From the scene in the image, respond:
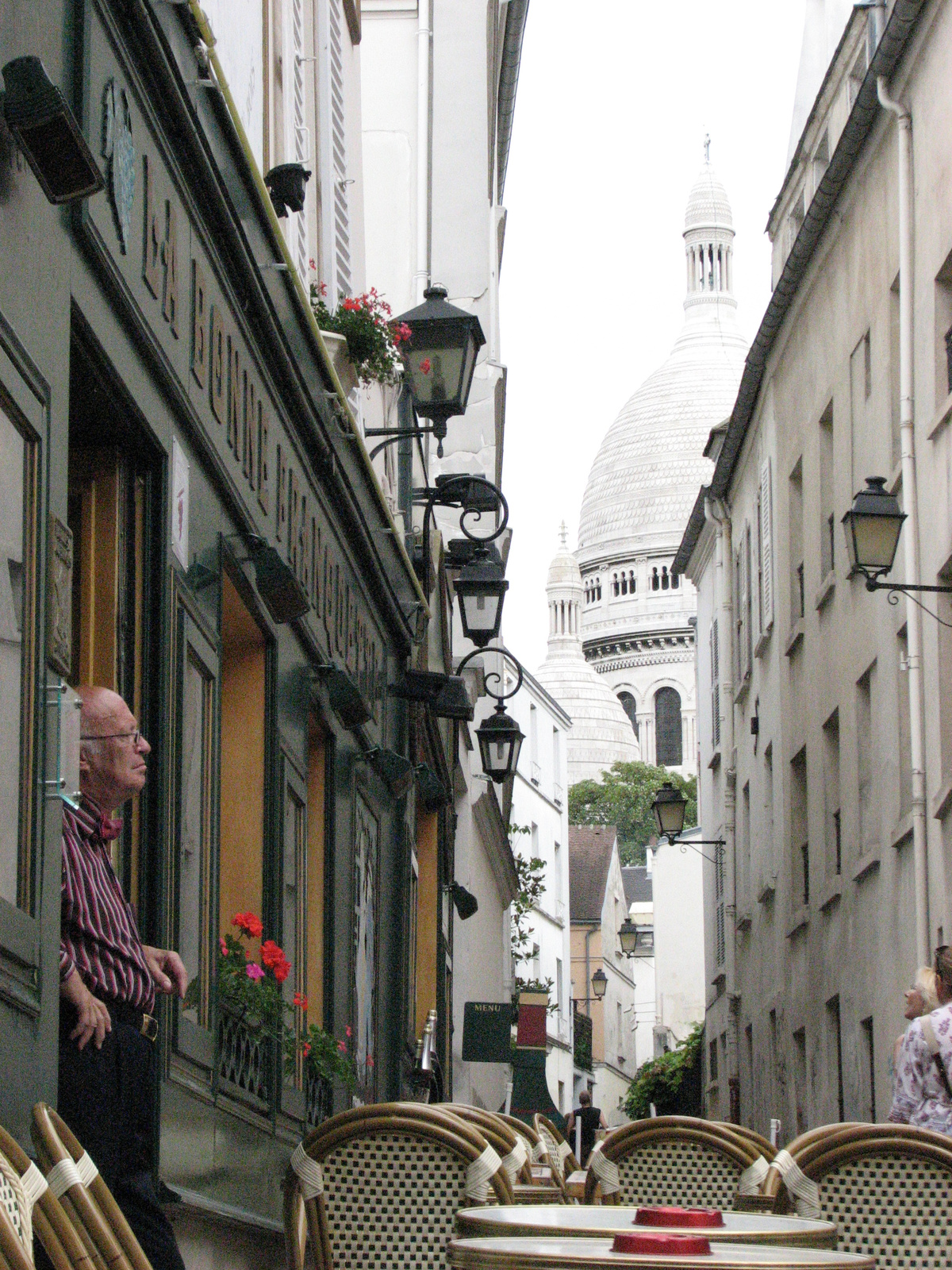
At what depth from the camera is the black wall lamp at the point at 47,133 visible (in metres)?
4.64

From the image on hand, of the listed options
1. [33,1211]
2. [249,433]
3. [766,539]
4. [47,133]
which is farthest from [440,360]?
[766,539]

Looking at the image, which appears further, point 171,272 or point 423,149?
point 423,149

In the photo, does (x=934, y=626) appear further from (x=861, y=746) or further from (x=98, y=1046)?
(x=98, y=1046)

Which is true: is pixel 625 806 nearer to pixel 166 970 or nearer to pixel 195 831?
pixel 195 831

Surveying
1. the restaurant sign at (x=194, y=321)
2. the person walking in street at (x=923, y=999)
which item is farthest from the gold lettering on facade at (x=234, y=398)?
the person walking in street at (x=923, y=999)

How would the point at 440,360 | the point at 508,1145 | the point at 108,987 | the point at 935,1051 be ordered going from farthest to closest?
the point at 440,360
the point at 935,1051
the point at 508,1145
the point at 108,987

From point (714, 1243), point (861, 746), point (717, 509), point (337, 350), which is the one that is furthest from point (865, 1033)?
point (714, 1243)

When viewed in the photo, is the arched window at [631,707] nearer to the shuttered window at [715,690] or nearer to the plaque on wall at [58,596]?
the shuttered window at [715,690]

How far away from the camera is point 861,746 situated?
62.3 feet

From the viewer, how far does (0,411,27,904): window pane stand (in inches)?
184

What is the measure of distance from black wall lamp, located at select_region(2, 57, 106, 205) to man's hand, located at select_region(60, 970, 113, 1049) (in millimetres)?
1751

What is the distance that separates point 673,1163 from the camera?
23.3 ft

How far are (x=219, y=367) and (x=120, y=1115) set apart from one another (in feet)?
10.4

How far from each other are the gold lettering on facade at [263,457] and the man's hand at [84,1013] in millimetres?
3648
